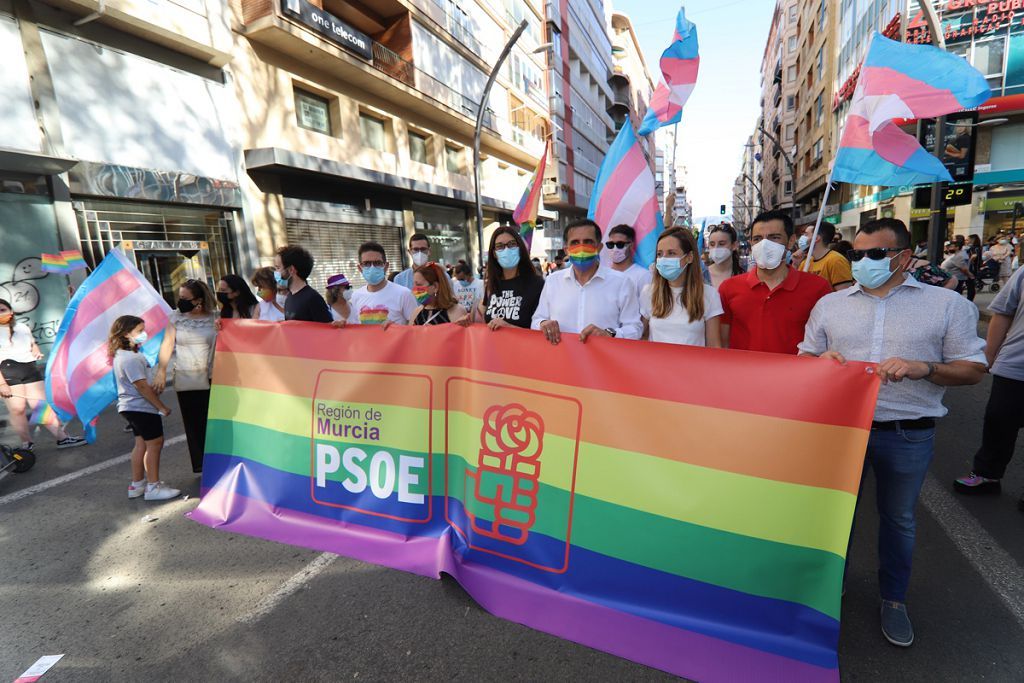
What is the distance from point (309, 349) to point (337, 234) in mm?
12298

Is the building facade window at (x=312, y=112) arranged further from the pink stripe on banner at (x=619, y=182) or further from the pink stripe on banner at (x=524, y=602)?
the pink stripe on banner at (x=524, y=602)

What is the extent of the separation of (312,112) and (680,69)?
12517mm

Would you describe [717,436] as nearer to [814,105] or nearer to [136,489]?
[136,489]

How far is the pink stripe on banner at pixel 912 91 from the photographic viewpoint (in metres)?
2.93

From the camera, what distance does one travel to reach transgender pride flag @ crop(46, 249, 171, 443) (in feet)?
15.0

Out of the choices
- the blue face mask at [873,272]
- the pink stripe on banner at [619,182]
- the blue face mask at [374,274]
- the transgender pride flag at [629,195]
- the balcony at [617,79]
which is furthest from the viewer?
the balcony at [617,79]

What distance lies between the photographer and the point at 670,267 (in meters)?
2.96

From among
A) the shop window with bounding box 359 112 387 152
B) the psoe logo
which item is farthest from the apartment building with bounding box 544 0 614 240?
the psoe logo

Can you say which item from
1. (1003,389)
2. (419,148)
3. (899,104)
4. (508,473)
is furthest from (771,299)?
(419,148)

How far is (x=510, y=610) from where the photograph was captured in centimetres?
249

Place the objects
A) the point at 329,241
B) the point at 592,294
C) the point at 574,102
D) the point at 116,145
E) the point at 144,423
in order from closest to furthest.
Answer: the point at 592,294
the point at 144,423
the point at 116,145
the point at 329,241
the point at 574,102

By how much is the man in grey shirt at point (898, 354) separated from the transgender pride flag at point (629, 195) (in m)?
2.38

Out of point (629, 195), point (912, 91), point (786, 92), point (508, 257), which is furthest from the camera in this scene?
point (786, 92)

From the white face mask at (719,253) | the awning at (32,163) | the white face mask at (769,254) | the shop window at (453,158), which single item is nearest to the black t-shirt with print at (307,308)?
the white face mask at (719,253)
